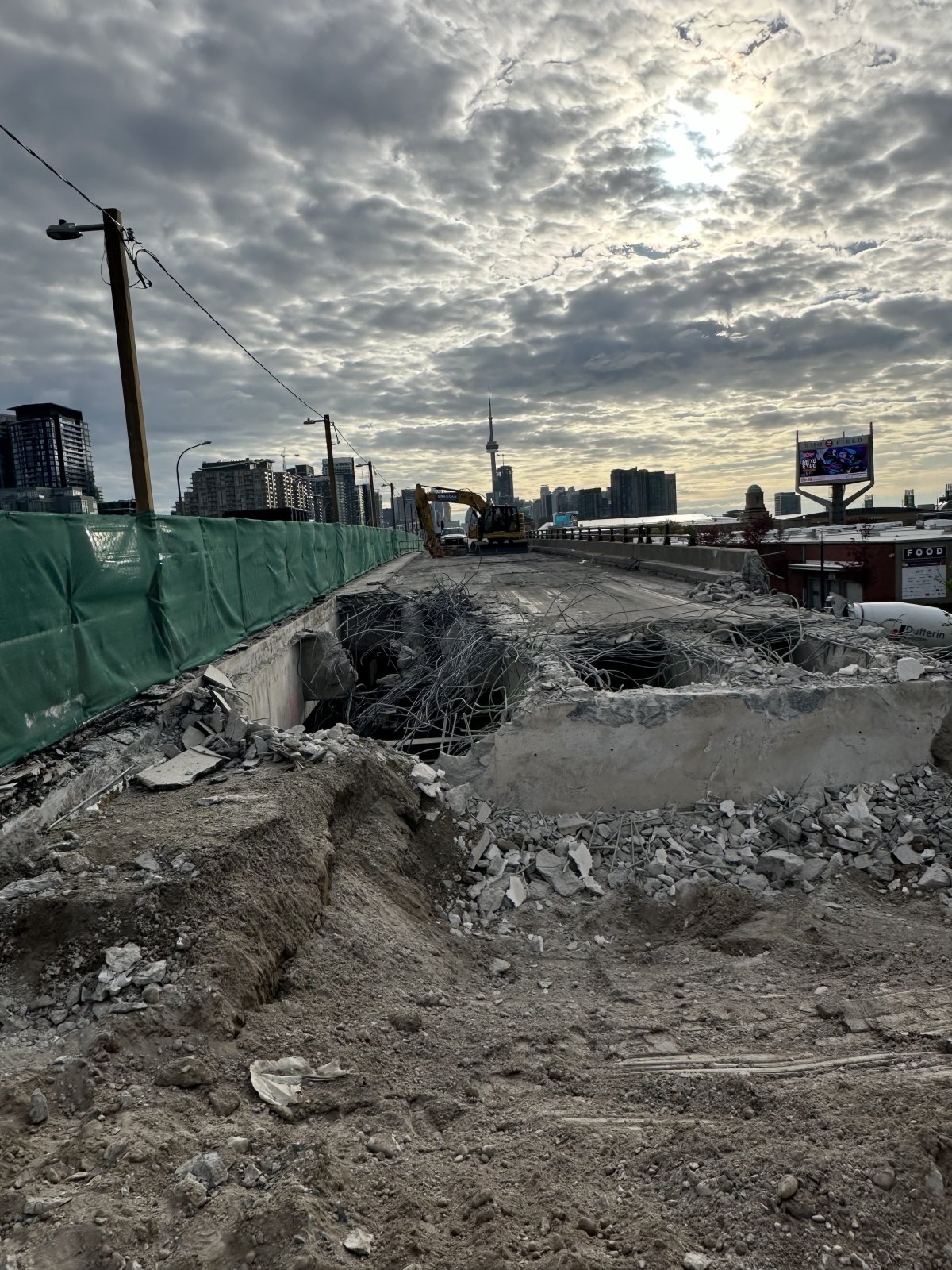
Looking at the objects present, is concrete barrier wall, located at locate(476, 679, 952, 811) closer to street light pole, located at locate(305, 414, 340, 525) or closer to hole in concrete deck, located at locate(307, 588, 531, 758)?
hole in concrete deck, located at locate(307, 588, 531, 758)

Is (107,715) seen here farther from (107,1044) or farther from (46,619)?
(107,1044)

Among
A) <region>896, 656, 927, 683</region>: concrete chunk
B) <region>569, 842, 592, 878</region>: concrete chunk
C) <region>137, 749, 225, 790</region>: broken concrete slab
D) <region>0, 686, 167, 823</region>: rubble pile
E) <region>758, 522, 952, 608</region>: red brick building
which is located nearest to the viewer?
<region>0, 686, 167, 823</region>: rubble pile

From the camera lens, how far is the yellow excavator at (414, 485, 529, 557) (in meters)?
35.5

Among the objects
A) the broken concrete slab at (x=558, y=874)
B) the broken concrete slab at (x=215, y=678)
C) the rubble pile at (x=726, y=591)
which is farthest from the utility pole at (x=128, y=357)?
the rubble pile at (x=726, y=591)

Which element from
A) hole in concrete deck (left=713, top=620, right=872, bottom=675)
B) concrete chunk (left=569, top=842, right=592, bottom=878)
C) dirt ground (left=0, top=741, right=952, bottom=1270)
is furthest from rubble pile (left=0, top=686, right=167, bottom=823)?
hole in concrete deck (left=713, top=620, right=872, bottom=675)

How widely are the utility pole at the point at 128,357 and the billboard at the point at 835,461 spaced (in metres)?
42.1

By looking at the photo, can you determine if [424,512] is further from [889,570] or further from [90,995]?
[90,995]

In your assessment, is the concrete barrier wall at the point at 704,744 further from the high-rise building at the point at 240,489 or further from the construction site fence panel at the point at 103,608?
the high-rise building at the point at 240,489

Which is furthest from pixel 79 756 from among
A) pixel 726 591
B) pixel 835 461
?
pixel 835 461

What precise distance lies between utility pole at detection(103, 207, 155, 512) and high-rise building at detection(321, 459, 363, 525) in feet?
112

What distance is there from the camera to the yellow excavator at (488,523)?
1399 inches

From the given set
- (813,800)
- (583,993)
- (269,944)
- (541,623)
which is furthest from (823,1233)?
(541,623)

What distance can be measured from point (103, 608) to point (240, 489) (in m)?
58.0

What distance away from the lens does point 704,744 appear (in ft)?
23.1
